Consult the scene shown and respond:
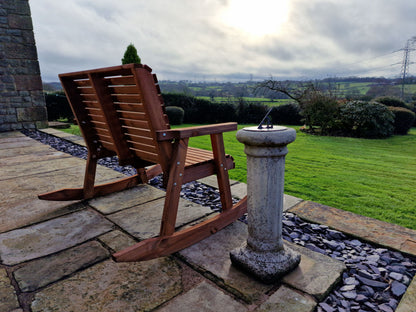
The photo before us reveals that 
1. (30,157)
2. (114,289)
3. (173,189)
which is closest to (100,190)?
(173,189)

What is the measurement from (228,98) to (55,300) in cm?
1569

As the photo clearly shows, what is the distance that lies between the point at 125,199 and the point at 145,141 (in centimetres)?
94

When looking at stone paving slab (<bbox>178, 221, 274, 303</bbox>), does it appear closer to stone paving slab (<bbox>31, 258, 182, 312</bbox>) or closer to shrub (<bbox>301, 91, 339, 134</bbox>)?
stone paving slab (<bbox>31, 258, 182, 312</bbox>)

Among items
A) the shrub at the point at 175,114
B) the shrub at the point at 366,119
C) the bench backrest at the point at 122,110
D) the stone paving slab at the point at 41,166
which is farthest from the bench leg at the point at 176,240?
the shrub at the point at 175,114

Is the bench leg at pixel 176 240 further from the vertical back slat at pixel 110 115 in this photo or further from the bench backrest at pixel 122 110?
the vertical back slat at pixel 110 115

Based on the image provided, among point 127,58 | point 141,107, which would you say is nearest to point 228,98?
point 127,58

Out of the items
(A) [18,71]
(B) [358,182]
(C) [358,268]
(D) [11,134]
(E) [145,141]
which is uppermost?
(A) [18,71]

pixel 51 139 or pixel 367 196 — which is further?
pixel 51 139

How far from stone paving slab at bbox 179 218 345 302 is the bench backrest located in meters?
0.64

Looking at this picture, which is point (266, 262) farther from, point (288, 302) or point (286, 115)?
point (286, 115)

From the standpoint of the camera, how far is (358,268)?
174cm

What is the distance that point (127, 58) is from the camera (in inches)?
451

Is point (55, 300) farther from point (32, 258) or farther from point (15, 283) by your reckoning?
point (32, 258)

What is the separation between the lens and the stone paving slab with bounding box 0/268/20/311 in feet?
4.59
